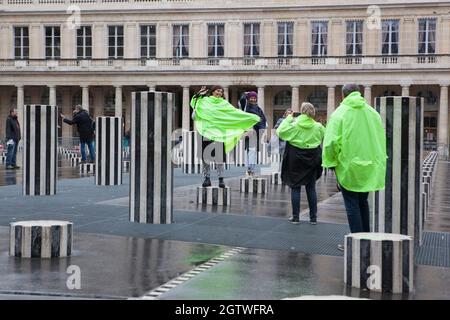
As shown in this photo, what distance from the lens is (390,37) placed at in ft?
171

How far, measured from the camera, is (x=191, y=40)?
55.3m

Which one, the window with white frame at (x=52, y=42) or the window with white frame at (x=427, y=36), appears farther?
the window with white frame at (x=52, y=42)

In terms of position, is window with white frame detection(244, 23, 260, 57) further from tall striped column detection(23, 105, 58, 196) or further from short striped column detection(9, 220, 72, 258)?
short striped column detection(9, 220, 72, 258)

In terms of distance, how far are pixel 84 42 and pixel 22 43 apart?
17.0ft

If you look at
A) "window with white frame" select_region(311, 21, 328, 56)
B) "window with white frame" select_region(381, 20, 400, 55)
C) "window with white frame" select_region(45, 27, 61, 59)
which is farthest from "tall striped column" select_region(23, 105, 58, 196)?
"window with white frame" select_region(45, 27, 61, 59)

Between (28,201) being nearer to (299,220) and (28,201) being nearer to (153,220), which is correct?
(153,220)

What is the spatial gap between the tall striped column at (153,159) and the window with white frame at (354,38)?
145ft

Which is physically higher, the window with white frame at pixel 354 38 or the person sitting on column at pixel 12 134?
the window with white frame at pixel 354 38

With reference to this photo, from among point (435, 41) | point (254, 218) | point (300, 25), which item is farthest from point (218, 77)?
point (254, 218)

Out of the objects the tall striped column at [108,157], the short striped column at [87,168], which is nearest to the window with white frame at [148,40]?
the short striped column at [87,168]

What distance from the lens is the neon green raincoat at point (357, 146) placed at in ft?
26.1

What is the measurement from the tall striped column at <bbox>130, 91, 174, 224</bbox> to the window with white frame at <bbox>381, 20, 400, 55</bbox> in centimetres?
4426

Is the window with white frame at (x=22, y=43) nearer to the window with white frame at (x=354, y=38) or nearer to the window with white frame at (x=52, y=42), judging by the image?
the window with white frame at (x=52, y=42)

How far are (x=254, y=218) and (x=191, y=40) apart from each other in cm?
4548
